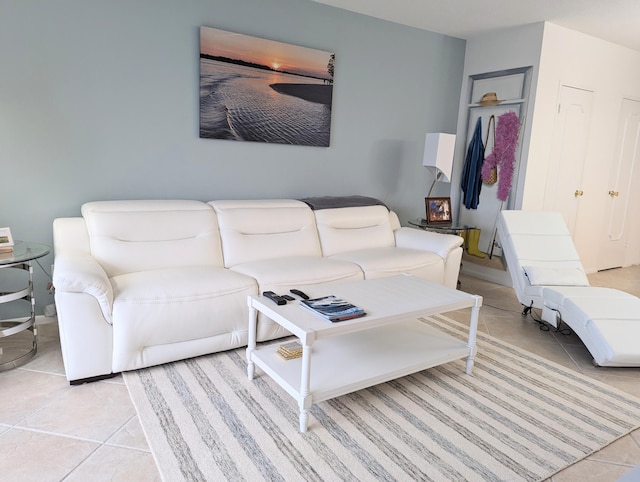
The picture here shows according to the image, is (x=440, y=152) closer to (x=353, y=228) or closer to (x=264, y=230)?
(x=353, y=228)

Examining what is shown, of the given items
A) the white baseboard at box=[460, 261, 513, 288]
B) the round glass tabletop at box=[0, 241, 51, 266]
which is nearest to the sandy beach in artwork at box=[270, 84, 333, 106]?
the round glass tabletop at box=[0, 241, 51, 266]

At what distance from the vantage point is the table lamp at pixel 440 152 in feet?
13.6

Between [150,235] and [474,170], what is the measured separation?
330cm

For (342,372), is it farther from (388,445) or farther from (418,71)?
(418,71)

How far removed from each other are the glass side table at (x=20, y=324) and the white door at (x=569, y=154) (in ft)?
14.3

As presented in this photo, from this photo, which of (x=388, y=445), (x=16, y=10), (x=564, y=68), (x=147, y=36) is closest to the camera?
(x=388, y=445)

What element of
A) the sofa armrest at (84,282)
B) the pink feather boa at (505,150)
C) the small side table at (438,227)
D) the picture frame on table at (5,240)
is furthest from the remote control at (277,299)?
the pink feather boa at (505,150)

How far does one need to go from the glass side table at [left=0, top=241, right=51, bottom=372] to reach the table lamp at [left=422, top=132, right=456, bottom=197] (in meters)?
3.16

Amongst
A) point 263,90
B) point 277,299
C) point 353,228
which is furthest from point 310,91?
point 277,299

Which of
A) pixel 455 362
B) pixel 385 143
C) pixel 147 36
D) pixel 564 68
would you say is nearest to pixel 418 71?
pixel 385 143

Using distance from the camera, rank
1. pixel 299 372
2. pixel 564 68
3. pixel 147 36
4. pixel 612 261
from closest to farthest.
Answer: pixel 299 372
pixel 147 36
pixel 564 68
pixel 612 261

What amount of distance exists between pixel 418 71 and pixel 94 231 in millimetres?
3316

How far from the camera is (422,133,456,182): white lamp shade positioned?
13.6ft

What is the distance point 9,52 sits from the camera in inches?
106
